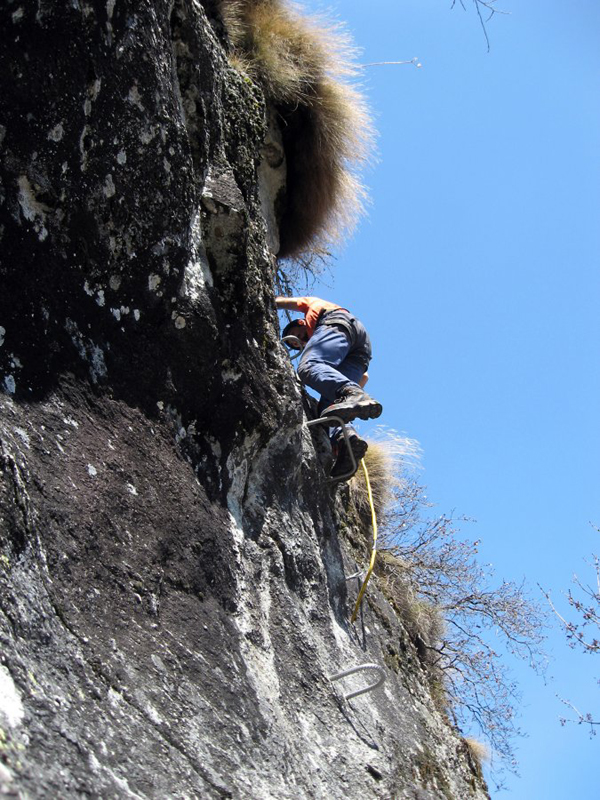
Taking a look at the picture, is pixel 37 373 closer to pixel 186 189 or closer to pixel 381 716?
pixel 186 189

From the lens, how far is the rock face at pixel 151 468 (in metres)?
2.39

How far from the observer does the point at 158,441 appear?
11.2ft

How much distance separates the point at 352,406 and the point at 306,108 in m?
2.50

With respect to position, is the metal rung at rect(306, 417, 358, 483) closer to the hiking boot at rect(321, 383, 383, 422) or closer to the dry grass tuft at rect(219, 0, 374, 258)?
the hiking boot at rect(321, 383, 383, 422)

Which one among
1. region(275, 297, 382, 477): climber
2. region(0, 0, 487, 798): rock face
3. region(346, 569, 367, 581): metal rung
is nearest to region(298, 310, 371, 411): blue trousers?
region(275, 297, 382, 477): climber

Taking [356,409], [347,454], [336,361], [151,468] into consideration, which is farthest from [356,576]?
[151,468]

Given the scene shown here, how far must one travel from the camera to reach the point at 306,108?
6.10 metres

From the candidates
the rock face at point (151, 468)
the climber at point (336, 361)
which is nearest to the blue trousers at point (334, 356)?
the climber at point (336, 361)

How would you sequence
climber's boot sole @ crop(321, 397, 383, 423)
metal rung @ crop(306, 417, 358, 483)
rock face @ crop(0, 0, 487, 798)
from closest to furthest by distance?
1. rock face @ crop(0, 0, 487, 798)
2. climber's boot sole @ crop(321, 397, 383, 423)
3. metal rung @ crop(306, 417, 358, 483)

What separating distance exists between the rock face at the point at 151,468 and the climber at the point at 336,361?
19.2 inches

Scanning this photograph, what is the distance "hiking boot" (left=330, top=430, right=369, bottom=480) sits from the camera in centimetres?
492

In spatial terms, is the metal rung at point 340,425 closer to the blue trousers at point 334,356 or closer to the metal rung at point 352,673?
the blue trousers at point 334,356

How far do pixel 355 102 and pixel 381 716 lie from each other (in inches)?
163

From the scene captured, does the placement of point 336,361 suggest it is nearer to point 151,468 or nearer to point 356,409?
point 356,409
